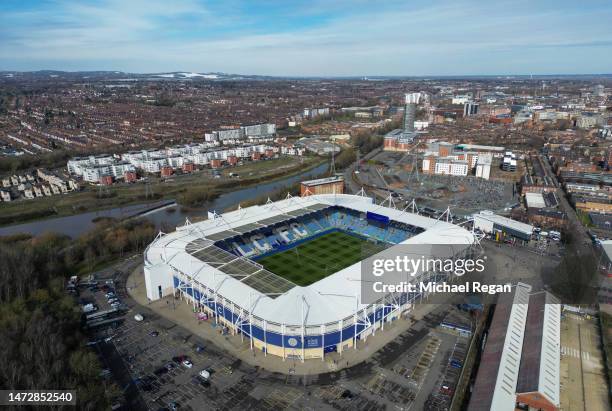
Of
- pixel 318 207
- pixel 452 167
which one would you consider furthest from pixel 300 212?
pixel 452 167

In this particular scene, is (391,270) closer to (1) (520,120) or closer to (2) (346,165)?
(2) (346,165)

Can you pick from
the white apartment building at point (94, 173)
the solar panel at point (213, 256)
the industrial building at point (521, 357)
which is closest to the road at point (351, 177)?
the solar panel at point (213, 256)

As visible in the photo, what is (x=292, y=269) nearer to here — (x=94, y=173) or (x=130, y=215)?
(x=130, y=215)

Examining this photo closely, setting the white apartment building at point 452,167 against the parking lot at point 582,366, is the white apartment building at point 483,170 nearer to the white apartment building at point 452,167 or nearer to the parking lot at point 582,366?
the white apartment building at point 452,167

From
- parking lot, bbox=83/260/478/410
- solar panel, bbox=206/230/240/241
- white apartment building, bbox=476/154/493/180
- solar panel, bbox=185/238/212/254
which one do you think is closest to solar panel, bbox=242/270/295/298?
parking lot, bbox=83/260/478/410

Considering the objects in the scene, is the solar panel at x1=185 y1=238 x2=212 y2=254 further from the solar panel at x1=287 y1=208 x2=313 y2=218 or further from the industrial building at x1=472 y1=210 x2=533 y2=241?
the industrial building at x1=472 y1=210 x2=533 y2=241

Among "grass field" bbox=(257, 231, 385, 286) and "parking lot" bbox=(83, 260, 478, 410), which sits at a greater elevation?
"grass field" bbox=(257, 231, 385, 286)

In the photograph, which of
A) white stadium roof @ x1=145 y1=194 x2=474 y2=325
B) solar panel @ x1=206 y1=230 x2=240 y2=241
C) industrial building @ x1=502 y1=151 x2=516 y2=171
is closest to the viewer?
white stadium roof @ x1=145 y1=194 x2=474 y2=325
